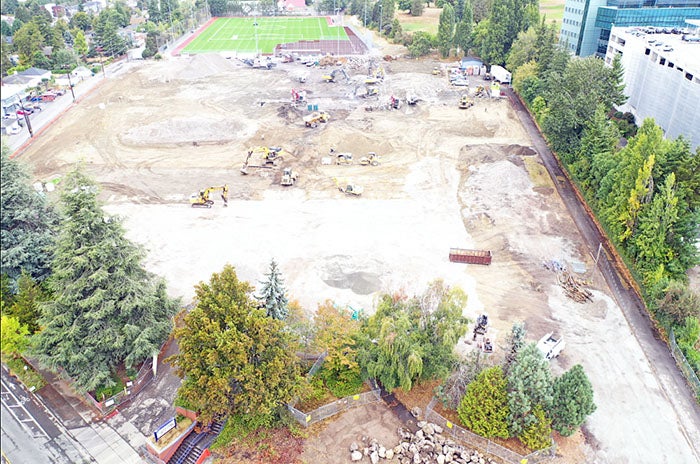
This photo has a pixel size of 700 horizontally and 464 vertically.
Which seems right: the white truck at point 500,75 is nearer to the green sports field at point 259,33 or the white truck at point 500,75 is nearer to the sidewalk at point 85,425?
the green sports field at point 259,33

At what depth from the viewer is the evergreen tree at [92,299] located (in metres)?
23.5

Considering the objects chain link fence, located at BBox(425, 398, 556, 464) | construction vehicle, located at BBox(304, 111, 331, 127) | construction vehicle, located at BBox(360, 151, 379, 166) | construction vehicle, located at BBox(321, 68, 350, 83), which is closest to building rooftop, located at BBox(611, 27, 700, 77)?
construction vehicle, located at BBox(360, 151, 379, 166)

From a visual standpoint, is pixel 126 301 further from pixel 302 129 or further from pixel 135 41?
pixel 135 41

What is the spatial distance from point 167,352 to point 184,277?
8.08m

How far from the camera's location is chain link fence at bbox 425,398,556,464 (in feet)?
79.9

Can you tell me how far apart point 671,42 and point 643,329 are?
4558cm

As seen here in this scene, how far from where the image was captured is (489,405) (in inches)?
962

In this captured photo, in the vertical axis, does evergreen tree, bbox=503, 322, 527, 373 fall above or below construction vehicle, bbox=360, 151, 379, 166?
above

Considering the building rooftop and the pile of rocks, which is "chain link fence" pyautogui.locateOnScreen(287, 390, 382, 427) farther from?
the building rooftop

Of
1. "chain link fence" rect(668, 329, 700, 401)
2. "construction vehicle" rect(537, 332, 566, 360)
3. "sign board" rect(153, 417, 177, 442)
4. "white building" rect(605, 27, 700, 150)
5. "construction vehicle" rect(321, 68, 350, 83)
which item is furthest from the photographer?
"construction vehicle" rect(321, 68, 350, 83)

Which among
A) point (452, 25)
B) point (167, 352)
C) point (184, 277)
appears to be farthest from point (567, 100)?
point (452, 25)

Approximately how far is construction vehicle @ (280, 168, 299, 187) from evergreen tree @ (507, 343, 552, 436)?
104 feet

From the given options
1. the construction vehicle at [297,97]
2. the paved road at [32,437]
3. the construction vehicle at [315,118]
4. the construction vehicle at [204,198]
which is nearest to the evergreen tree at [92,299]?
the paved road at [32,437]

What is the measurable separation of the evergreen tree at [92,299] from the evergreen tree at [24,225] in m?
0.93
